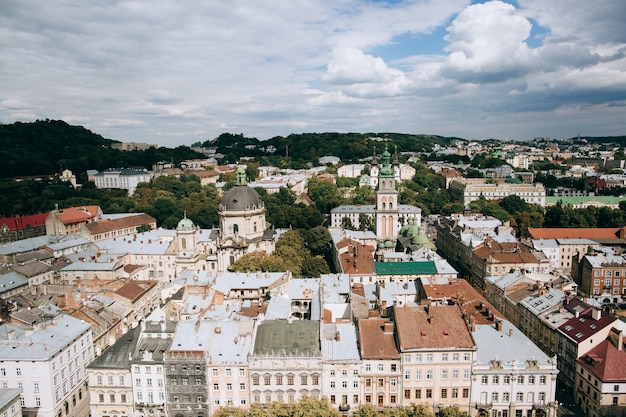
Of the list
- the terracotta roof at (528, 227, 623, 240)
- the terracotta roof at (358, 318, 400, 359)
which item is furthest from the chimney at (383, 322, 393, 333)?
the terracotta roof at (528, 227, 623, 240)

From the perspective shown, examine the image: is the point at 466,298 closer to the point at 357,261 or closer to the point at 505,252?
the point at 357,261

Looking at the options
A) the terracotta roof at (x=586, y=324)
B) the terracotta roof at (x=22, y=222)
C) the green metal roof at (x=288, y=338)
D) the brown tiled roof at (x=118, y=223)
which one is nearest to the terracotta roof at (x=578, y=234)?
the terracotta roof at (x=586, y=324)

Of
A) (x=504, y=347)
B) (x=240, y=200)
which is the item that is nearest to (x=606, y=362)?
(x=504, y=347)

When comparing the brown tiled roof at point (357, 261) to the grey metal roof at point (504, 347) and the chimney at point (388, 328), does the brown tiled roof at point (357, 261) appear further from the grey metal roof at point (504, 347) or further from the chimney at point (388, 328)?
the chimney at point (388, 328)

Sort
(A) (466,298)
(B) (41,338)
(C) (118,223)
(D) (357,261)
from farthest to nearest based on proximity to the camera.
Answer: (C) (118,223) < (D) (357,261) < (A) (466,298) < (B) (41,338)

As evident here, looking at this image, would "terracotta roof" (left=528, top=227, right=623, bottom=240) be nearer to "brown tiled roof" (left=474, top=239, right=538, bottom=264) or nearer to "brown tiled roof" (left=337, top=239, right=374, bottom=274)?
"brown tiled roof" (left=474, top=239, right=538, bottom=264)

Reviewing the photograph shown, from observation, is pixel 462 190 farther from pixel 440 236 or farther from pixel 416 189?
pixel 440 236
